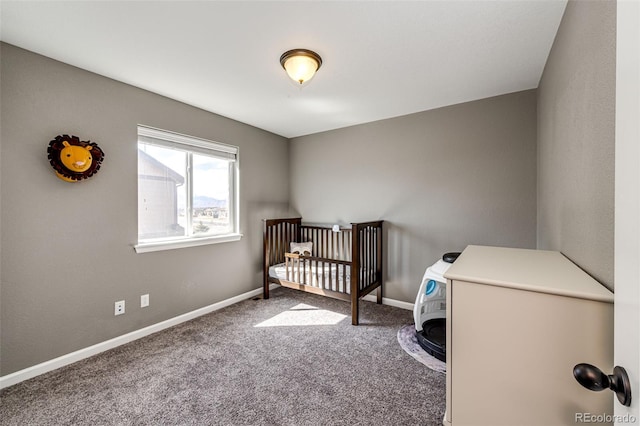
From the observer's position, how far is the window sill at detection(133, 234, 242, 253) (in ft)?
7.98

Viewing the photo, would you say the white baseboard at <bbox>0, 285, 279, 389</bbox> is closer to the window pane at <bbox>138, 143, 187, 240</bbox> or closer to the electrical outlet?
the electrical outlet

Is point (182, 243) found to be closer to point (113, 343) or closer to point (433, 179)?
point (113, 343)

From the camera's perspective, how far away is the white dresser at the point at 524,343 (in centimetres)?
80

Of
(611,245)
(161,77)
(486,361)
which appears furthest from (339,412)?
(161,77)

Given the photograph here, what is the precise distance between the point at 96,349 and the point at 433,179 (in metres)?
3.46

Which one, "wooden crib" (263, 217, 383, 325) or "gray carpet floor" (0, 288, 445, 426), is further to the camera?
"wooden crib" (263, 217, 383, 325)

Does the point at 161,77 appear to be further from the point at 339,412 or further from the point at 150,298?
the point at 339,412

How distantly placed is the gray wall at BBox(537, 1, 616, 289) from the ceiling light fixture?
139 centimetres

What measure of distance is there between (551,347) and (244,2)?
78.0 inches

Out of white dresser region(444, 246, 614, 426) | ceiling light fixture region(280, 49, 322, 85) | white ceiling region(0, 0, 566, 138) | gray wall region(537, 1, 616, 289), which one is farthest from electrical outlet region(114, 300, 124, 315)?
gray wall region(537, 1, 616, 289)

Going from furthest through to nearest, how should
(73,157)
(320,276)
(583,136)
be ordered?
(320,276), (73,157), (583,136)

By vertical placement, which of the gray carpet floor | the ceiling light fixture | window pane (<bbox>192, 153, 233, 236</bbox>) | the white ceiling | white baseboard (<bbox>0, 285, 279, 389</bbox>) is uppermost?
the white ceiling

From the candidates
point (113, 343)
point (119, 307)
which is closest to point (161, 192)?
point (119, 307)

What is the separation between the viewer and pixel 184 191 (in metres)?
2.87
